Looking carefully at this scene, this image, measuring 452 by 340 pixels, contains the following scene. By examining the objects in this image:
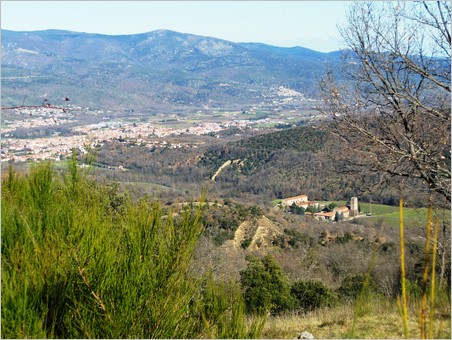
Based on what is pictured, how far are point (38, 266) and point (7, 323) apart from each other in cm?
39

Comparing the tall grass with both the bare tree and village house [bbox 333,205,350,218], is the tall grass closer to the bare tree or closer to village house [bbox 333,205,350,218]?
the bare tree

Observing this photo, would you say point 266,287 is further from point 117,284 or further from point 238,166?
point 238,166

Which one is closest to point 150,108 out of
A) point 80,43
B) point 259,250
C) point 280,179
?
point 80,43

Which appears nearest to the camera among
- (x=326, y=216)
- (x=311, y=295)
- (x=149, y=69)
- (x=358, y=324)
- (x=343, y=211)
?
(x=358, y=324)

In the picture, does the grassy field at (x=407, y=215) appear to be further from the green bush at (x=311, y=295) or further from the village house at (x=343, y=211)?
the green bush at (x=311, y=295)

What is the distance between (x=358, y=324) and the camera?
220 inches

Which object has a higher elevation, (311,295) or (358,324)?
(358,324)

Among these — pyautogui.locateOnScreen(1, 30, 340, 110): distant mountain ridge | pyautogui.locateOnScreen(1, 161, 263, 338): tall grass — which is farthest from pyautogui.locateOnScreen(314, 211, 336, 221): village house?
pyautogui.locateOnScreen(1, 30, 340, 110): distant mountain ridge

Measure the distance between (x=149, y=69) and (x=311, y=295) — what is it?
99.2 metres

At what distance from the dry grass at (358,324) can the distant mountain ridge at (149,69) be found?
5840 centimetres

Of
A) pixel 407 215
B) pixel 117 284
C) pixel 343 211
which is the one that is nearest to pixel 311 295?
pixel 407 215

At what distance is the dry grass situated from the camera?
4926 millimetres

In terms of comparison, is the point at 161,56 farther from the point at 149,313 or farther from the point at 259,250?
the point at 149,313

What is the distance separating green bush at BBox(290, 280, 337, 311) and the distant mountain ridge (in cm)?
5479
